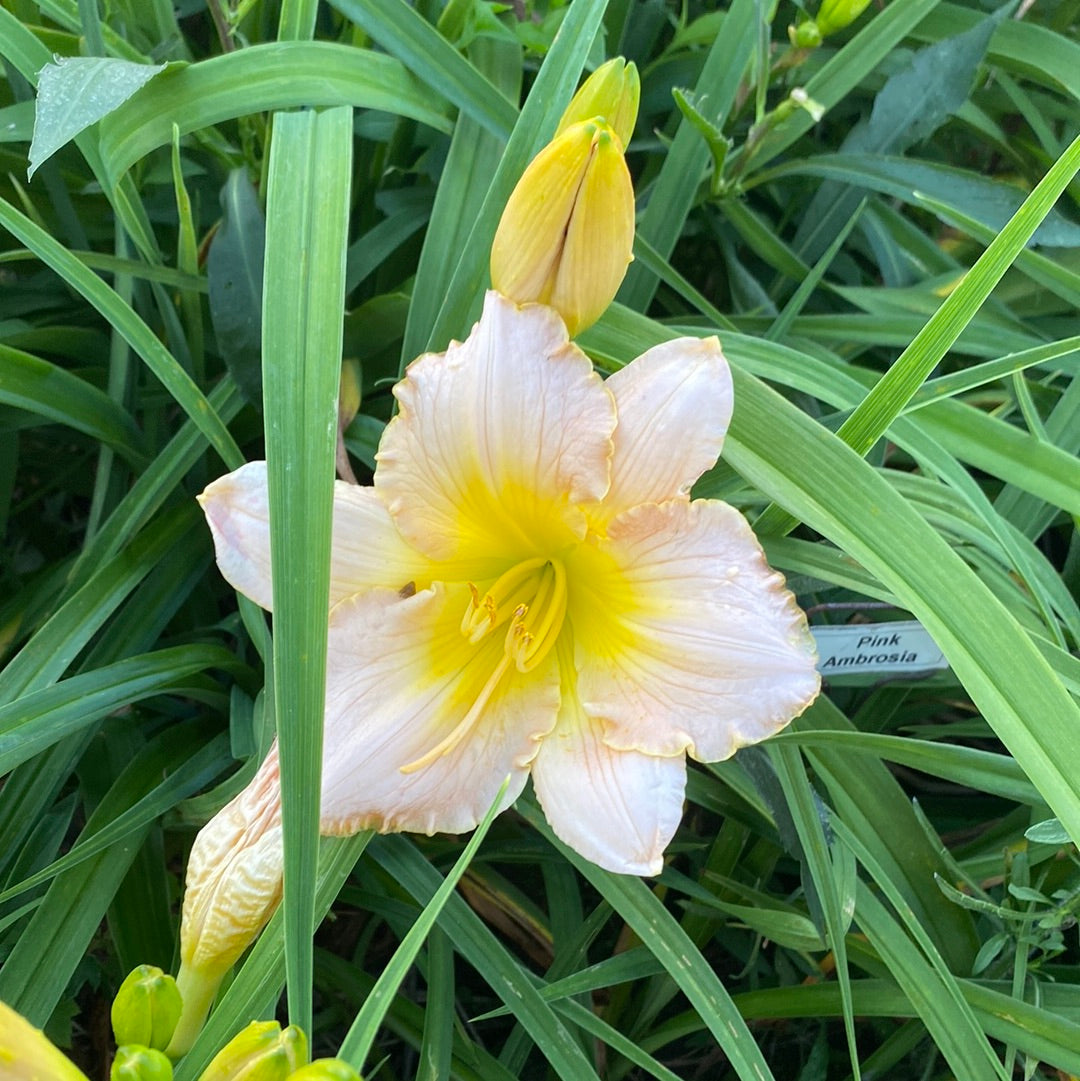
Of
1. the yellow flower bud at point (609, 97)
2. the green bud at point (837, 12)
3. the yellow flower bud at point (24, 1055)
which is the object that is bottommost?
the yellow flower bud at point (24, 1055)

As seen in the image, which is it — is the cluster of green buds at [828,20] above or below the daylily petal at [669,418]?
above

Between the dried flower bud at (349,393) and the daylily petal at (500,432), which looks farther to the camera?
the dried flower bud at (349,393)

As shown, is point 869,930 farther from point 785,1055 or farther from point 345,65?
point 345,65

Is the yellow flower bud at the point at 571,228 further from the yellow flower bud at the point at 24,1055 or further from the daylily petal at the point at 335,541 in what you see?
the yellow flower bud at the point at 24,1055

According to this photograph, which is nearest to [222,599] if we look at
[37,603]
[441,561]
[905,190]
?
[37,603]

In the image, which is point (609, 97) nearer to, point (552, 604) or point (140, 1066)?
point (552, 604)

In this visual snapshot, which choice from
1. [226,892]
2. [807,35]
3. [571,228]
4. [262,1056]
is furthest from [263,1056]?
[807,35]

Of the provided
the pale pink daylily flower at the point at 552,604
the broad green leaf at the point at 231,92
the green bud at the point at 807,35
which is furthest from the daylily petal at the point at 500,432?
the green bud at the point at 807,35
